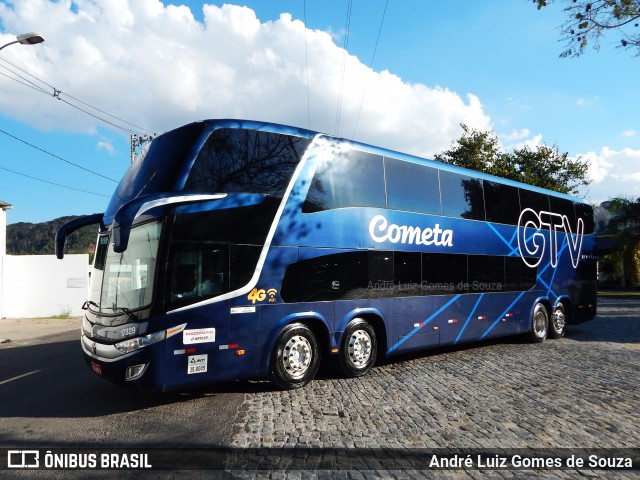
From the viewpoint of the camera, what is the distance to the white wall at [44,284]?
23.8 meters

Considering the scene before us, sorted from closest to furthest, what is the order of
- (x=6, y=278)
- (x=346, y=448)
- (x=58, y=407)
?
(x=346, y=448), (x=58, y=407), (x=6, y=278)

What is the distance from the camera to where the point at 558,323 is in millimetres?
13141

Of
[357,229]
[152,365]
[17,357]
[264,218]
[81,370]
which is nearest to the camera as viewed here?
[152,365]

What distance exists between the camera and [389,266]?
8.69 metres

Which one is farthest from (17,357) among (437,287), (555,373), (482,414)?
(555,373)

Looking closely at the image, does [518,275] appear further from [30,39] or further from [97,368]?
[30,39]

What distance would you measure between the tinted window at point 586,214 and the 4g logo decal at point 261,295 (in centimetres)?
1097

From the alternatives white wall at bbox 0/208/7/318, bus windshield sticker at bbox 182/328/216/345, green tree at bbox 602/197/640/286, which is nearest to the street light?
bus windshield sticker at bbox 182/328/216/345

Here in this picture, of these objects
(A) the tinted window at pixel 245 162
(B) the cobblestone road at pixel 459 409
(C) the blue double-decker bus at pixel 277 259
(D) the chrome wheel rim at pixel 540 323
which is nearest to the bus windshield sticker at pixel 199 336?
(C) the blue double-decker bus at pixel 277 259

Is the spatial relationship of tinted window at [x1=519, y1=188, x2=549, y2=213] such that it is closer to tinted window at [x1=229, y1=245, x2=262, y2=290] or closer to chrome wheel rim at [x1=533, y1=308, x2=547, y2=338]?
chrome wheel rim at [x1=533, y1=308, x2=547, y2=338]

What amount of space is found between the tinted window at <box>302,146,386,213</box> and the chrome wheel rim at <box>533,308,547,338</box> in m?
6.39

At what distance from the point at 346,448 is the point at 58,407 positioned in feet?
13.9

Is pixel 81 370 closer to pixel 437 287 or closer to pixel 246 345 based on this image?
pixel 246 345

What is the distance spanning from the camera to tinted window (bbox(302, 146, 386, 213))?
25.5 feet
